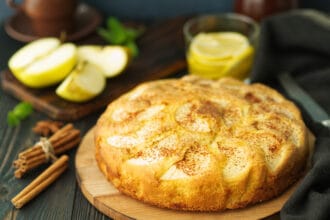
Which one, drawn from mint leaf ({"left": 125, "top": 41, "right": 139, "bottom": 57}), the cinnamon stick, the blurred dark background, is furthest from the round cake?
the blurred dark background

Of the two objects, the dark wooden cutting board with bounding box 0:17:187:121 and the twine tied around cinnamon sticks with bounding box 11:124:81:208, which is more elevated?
the twine tied around cinnamon sticks with bounding box 11:124:81:208

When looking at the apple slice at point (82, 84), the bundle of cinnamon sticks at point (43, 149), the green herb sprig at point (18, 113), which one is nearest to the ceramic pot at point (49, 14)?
the apple slice at point (82, 84)

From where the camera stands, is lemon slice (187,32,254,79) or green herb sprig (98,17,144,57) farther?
green herb sprig (98,17,144,57)

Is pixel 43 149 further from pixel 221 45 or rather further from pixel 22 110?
pixel 221 45

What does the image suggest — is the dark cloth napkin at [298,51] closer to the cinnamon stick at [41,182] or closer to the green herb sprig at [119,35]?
the green herb sprig at [119,35]

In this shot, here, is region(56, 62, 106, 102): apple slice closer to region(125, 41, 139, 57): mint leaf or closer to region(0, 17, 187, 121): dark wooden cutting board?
region(0, 17, 187, 121): dark wooden cutting board

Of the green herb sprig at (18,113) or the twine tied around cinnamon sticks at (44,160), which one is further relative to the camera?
the green herb sprig at (18,113)

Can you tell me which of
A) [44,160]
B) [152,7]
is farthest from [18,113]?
[152,7]

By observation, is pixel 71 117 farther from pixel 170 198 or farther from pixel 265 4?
pixel 265 4
